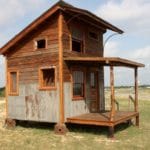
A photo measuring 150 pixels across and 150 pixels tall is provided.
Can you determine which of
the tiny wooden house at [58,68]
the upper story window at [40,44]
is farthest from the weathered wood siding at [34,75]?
the upper story window at [40,44]

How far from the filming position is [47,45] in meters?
19.0

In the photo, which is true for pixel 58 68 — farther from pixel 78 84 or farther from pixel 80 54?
pixel 80 54

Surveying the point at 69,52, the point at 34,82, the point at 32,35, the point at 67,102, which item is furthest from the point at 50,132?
the point at 32,35

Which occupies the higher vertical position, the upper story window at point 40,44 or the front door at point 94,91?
the upper story window at point 40,44

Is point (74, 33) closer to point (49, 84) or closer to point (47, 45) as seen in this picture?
point (47, 45)

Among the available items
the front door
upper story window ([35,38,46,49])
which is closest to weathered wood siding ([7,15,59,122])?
upper story window ([35,38,46,49])

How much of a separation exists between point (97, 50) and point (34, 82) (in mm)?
4979

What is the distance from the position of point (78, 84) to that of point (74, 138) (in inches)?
154

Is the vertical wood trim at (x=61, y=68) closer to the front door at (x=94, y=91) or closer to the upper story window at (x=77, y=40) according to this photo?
the upper story window at (x=77, y=40)

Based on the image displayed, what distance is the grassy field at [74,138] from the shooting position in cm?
1550

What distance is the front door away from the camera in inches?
845

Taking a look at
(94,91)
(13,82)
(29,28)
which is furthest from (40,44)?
(94,91)

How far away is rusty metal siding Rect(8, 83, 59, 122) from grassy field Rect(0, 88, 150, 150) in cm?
73

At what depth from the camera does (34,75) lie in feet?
64.8
